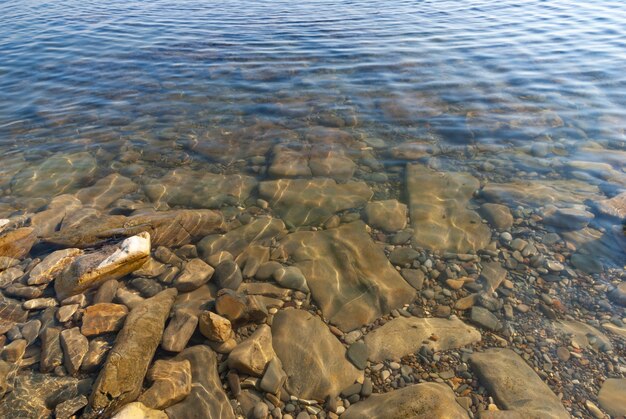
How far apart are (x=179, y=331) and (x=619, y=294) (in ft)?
16.6

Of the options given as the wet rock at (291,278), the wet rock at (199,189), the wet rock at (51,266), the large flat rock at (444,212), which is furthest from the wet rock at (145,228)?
the large flat rock at (444,212)

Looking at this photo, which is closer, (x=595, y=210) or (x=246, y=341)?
(x=246, y=341)

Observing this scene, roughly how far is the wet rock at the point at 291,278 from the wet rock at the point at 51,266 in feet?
8.86

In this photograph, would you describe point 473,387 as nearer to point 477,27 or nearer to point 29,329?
point 29,329

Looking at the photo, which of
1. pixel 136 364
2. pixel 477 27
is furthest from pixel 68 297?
pixel 477 27

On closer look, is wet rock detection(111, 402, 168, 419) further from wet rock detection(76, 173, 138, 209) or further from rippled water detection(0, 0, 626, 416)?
wet rock detection(76, 173, 138, 209)

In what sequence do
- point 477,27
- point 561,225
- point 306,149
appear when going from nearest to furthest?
point 561,225
point 306,149
point 477,27

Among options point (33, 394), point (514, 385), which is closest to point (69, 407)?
point (33, 394)

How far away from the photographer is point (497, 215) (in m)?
5.86

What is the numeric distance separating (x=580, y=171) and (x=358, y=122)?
4.33 meters

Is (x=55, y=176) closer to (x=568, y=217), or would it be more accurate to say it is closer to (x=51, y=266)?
(x=51, y=266)

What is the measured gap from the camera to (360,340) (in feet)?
Result: 14.0

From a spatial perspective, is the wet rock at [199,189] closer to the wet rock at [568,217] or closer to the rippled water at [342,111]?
the rippled water at [342,111]

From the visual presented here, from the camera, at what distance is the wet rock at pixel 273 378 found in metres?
3.71
